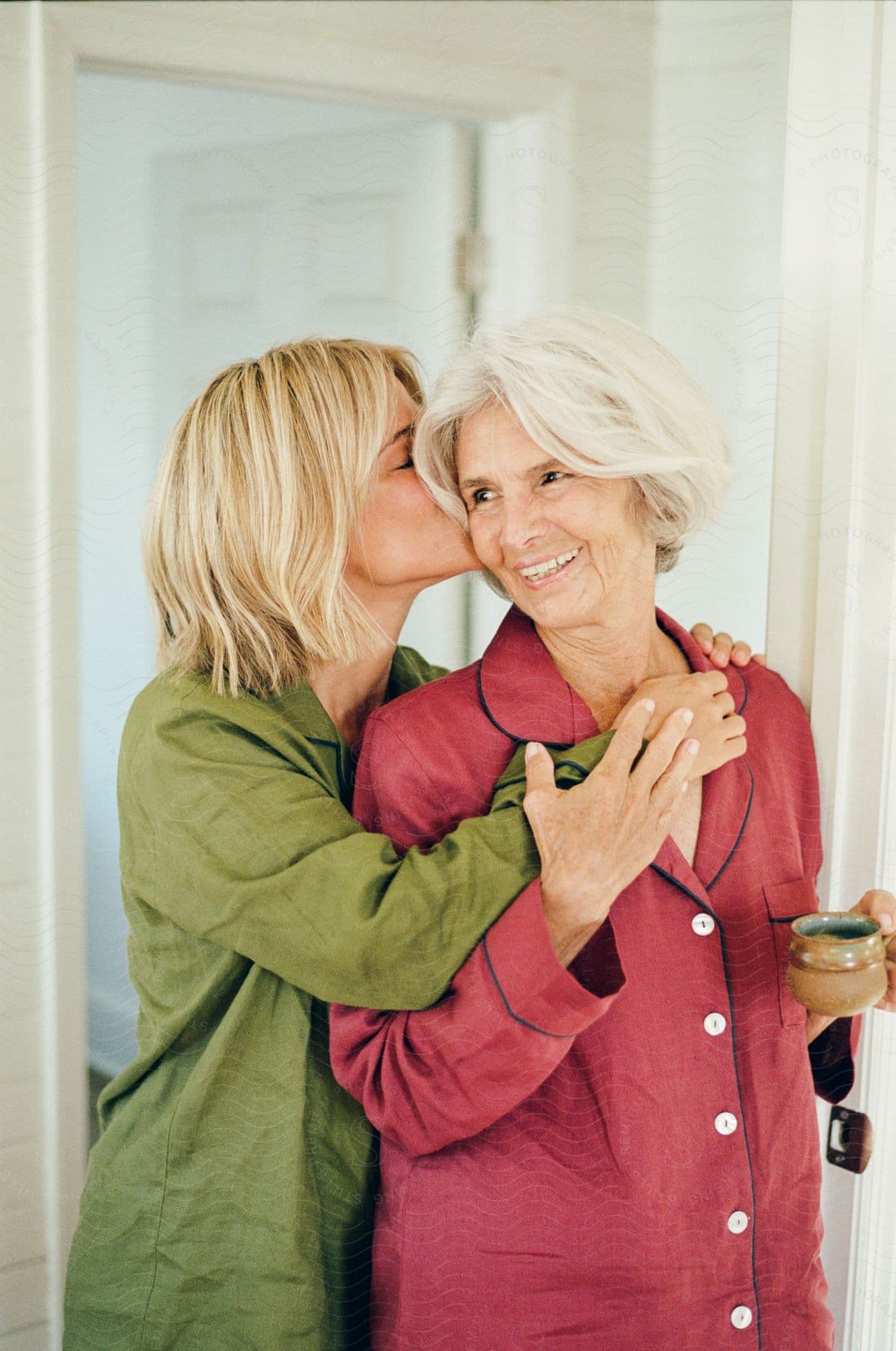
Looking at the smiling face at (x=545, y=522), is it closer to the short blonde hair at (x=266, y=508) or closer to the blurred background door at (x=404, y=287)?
the short blonde hair at (x=266, y=508)

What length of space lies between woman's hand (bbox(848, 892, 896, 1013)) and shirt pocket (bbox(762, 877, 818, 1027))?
0.04m

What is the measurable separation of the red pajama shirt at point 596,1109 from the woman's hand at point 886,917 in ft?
0.25

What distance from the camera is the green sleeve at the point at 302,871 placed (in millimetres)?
866

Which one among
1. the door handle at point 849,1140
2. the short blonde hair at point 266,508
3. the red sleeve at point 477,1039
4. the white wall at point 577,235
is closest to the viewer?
the red sleeve at point 477,1039

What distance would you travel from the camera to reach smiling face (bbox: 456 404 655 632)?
928mm

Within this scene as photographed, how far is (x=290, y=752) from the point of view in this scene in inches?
37.8

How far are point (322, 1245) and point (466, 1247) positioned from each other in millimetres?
135

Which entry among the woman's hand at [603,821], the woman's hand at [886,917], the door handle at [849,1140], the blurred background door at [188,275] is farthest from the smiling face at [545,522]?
the door handle at [849,1140]

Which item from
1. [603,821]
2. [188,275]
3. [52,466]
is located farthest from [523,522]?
[188,275]

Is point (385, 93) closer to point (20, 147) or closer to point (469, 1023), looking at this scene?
point (20, 147)

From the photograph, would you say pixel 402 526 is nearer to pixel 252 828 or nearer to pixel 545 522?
pixel 545 522

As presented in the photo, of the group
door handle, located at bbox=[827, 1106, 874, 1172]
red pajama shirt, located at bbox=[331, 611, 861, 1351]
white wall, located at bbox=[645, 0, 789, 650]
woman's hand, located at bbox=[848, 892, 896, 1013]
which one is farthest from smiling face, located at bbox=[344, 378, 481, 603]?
door handle, located at bbox=[827, 1106, 874, 1172]

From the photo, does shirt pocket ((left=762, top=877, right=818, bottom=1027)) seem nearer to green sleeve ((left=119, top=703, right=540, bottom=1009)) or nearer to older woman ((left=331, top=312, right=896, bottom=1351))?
older woman ((left=331, top=312, right=896, bottom=1351))

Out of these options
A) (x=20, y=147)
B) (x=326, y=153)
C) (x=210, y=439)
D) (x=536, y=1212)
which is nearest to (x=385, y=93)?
(x=326, y=153)
